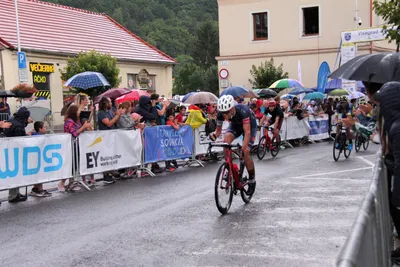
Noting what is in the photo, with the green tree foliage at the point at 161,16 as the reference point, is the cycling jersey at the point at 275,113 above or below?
below

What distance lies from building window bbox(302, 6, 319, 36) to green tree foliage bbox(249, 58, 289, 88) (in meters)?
3.21

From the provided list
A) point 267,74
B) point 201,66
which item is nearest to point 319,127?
point 267,74

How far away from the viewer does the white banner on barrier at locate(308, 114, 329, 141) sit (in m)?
Answer: 23.5

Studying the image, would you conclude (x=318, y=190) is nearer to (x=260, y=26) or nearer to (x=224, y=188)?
(x=224, y=188)

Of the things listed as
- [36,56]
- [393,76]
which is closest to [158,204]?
[393,76]

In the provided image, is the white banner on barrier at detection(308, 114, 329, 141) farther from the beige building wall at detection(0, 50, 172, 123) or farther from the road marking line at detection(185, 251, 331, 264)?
the road marking line at detection(185, 251, 331, 264)

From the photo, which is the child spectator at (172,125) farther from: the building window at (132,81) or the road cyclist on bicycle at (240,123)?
the building window at (132,81)

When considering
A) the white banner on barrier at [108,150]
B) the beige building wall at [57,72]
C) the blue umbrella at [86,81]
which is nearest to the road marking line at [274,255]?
the white banner on barrier at [108,150]

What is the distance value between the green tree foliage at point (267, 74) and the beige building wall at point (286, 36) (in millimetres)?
1130

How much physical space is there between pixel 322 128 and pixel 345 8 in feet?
49.9

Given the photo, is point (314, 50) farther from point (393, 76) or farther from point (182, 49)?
point (182, 49)

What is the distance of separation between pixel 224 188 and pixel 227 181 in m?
0.14

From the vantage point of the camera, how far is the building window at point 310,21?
122ft

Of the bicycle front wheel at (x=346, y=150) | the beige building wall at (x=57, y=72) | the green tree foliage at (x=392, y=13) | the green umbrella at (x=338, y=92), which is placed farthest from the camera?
the green umbrella at (x=338, y=92)
